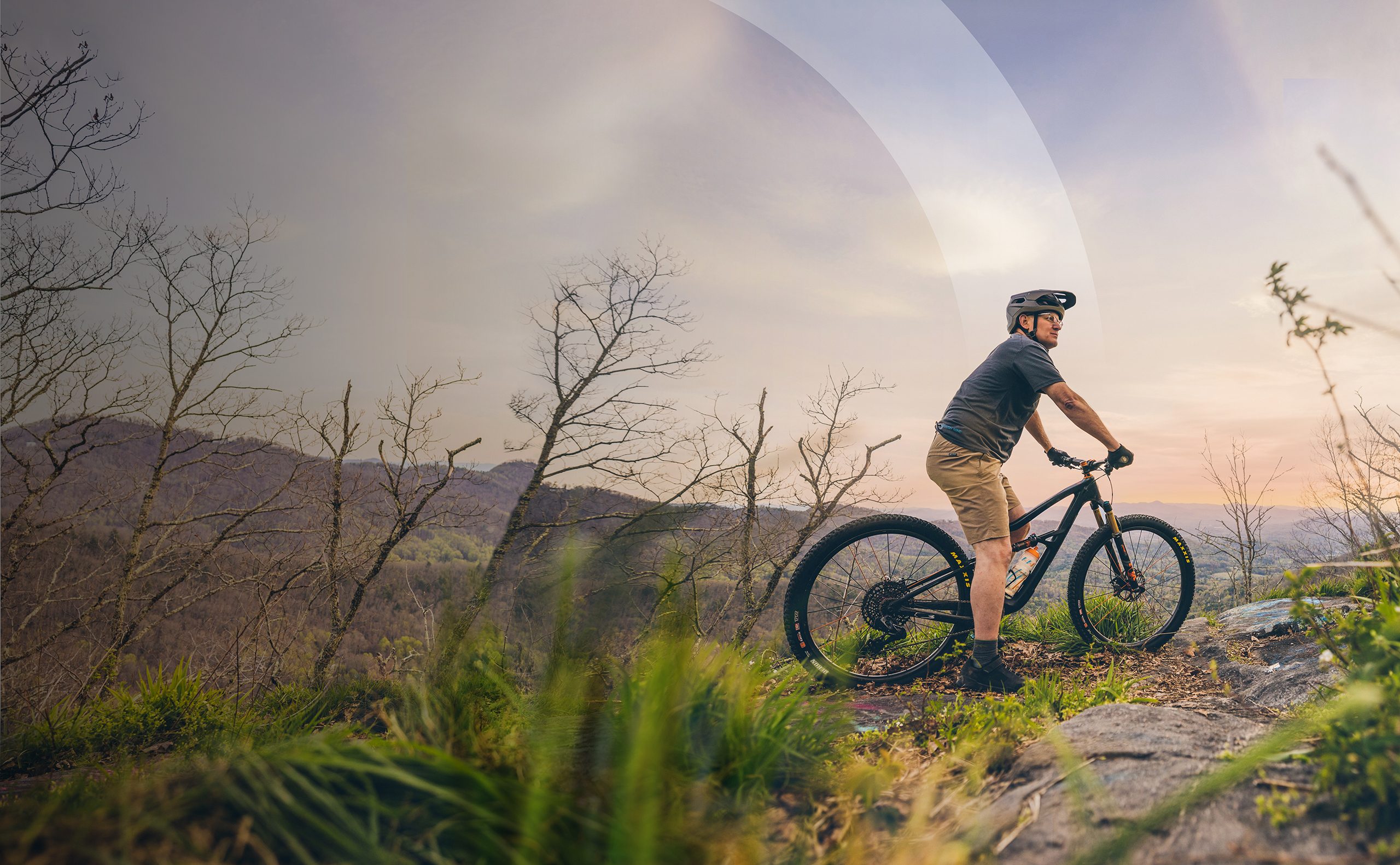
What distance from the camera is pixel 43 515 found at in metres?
12.1

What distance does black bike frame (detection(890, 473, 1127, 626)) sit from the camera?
12.4 feet

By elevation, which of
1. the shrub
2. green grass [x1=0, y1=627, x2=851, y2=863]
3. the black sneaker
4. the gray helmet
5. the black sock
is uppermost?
the gray helmet

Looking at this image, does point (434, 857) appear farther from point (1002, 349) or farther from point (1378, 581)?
point (1002, 349)

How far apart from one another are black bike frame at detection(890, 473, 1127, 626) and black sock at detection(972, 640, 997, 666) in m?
0.28

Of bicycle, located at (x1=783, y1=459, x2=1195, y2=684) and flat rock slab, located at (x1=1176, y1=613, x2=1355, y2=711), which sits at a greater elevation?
bicycle, located at (x1=783, y1=459, x2=1195, y2=684)

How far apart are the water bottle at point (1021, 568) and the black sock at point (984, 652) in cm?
59

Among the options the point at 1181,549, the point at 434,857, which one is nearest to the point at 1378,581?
the point at 1181,549

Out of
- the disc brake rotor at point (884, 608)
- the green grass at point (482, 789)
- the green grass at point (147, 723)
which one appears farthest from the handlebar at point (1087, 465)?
the green grass at point (147, 723)

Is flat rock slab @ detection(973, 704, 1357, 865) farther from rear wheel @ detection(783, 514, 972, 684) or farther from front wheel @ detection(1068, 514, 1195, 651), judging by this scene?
front wheel @ detection(1068, 514, 1195, 651)

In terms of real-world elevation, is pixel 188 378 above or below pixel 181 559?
above

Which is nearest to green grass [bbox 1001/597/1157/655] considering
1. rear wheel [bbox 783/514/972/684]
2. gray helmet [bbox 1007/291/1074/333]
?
rear wheel [bbox 783/514/972/684]

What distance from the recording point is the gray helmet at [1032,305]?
3.80m

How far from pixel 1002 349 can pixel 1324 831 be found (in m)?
2.78

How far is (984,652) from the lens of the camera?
343cm
